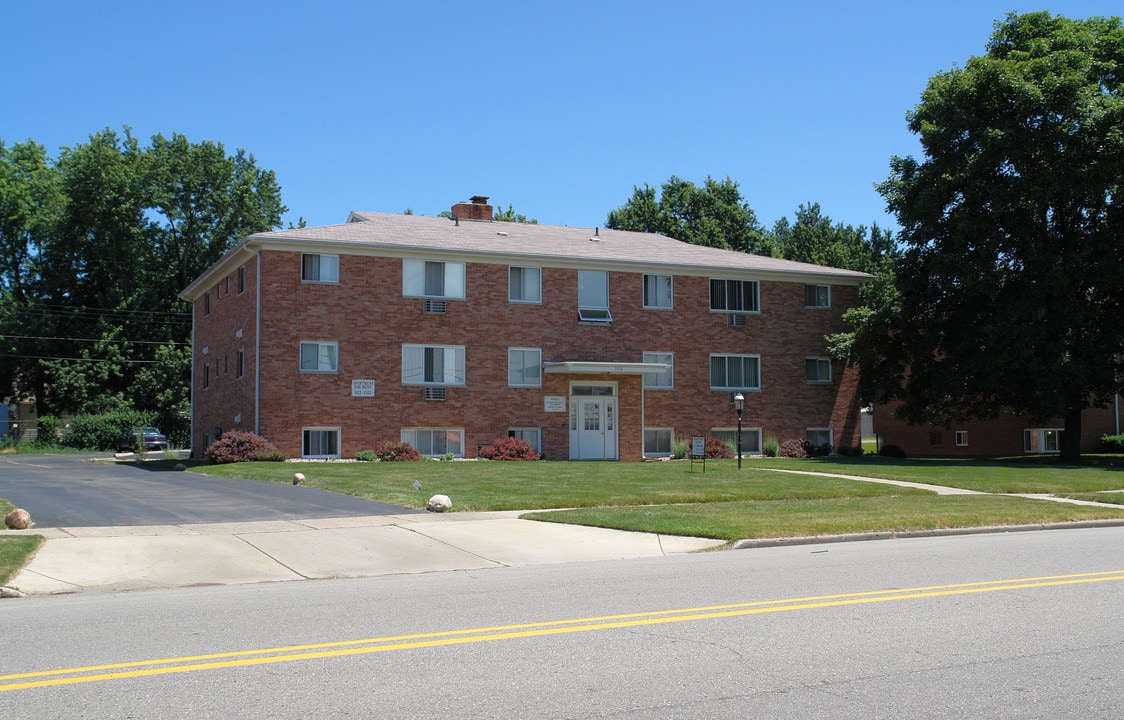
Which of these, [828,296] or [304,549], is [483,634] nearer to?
[304,549]

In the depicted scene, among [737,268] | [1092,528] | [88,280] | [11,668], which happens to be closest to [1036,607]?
[11,668]

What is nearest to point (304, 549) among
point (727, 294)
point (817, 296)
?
point (727, 294)

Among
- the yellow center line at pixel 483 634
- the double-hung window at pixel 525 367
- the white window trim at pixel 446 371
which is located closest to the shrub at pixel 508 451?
the double-hung window at pixel 525 367

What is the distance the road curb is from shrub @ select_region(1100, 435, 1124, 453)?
28910 mm

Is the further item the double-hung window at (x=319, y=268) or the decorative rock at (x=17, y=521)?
the double-hung window at (x=319, y=268)

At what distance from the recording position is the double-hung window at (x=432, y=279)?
32.9 m

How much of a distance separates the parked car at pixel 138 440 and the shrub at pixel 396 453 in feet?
79.6

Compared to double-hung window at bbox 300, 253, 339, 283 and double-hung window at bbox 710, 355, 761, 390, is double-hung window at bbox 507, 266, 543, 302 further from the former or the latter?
double-hung window at bbox 710, 355, 761, 390

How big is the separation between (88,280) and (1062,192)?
165ft

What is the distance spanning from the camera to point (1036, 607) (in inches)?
Result: 349

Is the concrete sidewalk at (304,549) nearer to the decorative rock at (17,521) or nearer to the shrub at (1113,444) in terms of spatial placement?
the decorative rock at (17,521)

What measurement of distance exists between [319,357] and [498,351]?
19.0ft

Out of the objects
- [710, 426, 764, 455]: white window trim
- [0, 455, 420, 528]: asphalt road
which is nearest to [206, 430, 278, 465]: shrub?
[0, 455, 420, 528]: asphalt road

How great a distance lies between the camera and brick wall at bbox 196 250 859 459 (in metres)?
31.5
